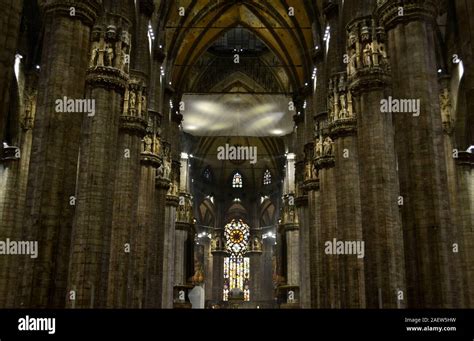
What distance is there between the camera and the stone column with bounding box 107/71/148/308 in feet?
62.6

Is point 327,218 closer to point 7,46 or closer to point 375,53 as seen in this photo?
point 375,53

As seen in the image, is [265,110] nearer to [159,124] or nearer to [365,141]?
[159,124]

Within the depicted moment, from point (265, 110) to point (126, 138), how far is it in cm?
1714

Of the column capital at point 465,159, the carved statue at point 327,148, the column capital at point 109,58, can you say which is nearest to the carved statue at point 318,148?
the carved statue at point 327,148

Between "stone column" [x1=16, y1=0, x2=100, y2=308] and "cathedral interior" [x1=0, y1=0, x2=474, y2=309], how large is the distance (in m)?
0.03

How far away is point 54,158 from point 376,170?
30.0 ft

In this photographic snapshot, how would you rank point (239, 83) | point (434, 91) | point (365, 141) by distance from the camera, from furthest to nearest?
point (239, 83) → point (365, 141) → point (434, 91)

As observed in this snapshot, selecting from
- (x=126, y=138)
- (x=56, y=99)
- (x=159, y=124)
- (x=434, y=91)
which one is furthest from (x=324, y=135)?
(x=56, y=99)

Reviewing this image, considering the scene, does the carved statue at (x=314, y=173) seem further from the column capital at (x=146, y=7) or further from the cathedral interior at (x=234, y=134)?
the column capital at (x=146, y=7)

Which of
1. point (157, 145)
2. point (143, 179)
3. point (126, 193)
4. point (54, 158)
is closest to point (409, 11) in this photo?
point (54, 158)

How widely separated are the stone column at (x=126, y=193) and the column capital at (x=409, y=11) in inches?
424

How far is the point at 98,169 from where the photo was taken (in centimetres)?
1606

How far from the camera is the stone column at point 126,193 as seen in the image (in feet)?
62.6

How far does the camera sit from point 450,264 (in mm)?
11828
